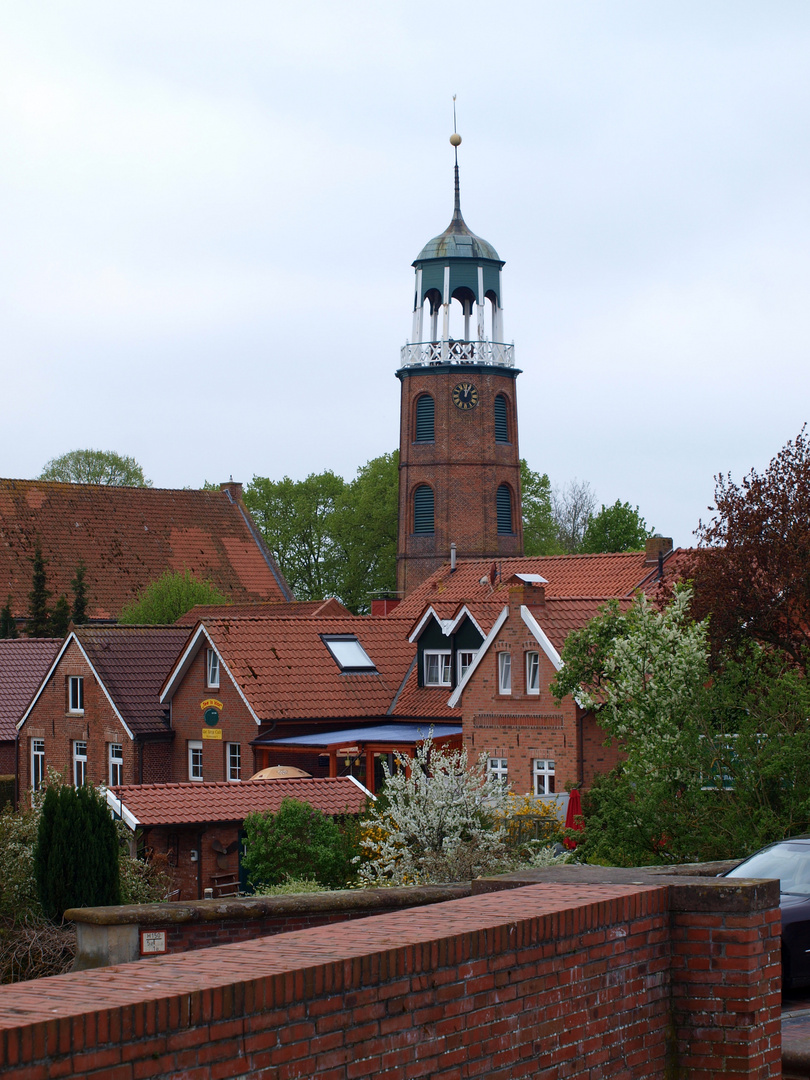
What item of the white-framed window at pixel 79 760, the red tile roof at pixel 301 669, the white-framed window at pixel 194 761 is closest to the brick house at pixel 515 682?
the red tile roof at pixel 301 669

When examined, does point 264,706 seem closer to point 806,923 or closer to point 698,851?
point 698,851

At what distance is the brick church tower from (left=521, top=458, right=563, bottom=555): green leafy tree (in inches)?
961

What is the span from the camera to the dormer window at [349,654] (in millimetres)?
39094

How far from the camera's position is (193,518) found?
2854 inches

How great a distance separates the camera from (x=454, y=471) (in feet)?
208

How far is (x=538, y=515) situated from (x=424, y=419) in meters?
28.5

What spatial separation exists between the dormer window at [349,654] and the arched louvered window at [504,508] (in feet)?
82.1

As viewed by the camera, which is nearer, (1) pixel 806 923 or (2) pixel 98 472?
(1) pixel 806 923

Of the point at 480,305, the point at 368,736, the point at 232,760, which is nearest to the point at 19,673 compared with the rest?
the point at 232,760

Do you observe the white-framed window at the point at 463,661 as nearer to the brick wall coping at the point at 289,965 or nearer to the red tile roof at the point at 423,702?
the red tile roof at the point at 423,702

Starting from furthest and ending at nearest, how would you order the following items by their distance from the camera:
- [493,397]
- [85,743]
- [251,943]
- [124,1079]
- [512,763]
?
[493,397] < [85,743] < [512,763] < [251,943] < [124,1079]

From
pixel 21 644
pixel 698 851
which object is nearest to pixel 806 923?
pixel 698 851

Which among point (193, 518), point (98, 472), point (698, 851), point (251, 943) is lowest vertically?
point (698, 851)

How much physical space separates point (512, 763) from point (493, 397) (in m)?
32.0
